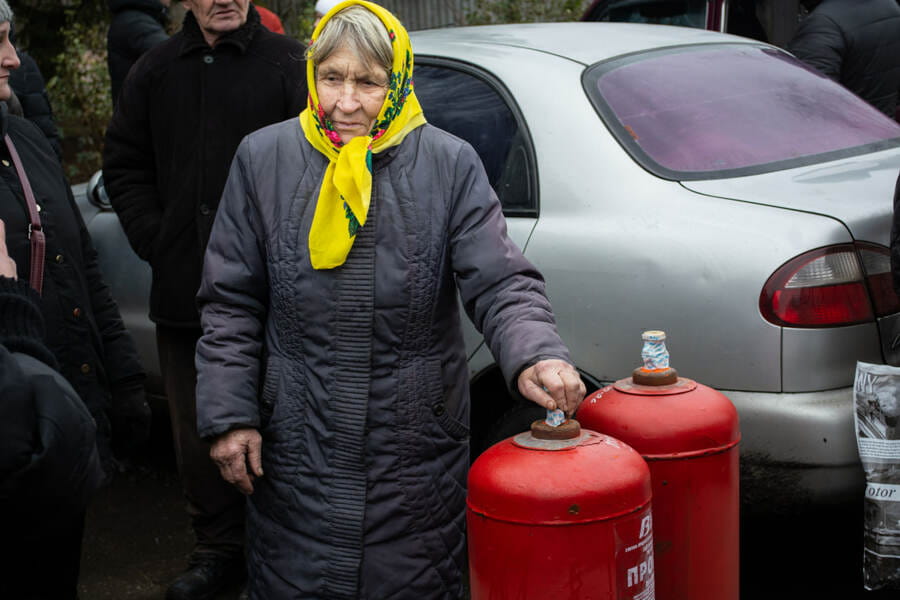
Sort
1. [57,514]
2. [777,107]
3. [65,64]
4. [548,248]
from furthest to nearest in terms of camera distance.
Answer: [65,64]
[777,107]
[548,248]
[57,514]

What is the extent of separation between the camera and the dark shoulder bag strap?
2.84 meters

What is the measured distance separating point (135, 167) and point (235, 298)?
1.44m

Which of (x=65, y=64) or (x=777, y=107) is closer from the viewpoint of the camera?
(x=777, y=107)

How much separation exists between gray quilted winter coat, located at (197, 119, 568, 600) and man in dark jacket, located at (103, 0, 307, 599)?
3.61 ft

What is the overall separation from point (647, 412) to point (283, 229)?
0.90 meters

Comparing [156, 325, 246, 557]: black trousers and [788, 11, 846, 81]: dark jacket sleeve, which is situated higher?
[788, 11, 846, 81]: dark jacket sleeve

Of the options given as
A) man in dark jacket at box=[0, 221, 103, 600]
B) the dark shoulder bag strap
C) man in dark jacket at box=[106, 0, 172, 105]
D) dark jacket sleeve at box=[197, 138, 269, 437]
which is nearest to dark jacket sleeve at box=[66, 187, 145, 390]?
the dark shoulder bag strap

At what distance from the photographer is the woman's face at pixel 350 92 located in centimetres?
262

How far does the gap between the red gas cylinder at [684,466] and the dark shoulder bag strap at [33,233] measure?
4.44ft

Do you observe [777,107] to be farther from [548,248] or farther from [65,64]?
[65,64]

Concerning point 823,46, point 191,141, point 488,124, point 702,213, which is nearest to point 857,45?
point 823,46

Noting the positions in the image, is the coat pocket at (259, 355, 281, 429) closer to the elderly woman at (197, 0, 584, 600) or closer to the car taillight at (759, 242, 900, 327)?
the elderly woman at (197, 0, 584, 600)

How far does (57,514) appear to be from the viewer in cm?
190

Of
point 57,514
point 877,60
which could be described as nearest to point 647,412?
point 57,514
